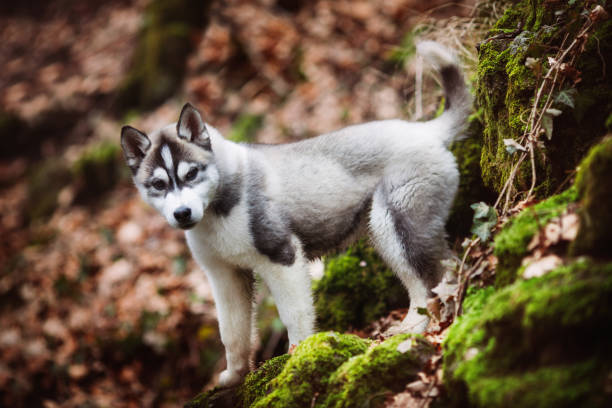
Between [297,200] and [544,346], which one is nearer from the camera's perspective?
[544,346]

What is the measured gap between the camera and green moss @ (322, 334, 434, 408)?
2314mm

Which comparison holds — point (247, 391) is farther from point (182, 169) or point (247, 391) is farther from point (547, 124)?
point (547, 124)

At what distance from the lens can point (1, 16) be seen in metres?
13.5

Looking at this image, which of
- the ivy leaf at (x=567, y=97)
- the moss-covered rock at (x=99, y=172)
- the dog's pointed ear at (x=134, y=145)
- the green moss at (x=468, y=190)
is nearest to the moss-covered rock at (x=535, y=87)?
the ivy leaf at (x=567, y=97)

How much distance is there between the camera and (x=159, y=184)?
3467 millimetres

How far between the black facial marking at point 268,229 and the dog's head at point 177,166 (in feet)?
1.06

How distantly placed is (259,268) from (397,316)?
55.6 inches

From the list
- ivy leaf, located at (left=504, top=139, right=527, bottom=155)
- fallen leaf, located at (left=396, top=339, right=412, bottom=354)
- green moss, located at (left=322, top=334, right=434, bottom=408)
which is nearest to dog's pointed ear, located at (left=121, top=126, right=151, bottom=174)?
green moss, located at (left=322, top=334, right=434, bottom=408)

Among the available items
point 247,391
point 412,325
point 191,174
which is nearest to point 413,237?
point 412,325

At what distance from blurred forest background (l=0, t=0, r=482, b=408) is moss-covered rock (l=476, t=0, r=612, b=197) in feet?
4.17

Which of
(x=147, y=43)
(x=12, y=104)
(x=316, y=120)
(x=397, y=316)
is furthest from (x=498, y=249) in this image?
(x=12, y=104)

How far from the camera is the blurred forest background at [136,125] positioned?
19.7ft

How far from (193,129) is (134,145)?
48 centimetres

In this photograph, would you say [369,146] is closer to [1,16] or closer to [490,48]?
[490,48]
